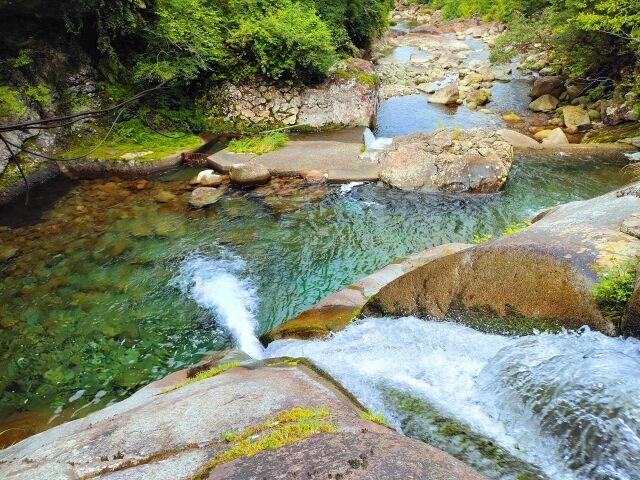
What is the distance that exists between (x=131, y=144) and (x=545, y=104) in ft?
52.0

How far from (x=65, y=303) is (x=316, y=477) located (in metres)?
6.87

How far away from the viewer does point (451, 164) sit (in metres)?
10.4

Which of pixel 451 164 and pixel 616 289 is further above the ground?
pixel 451 164

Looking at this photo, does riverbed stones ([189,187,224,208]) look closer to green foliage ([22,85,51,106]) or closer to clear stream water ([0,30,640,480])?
clear stream water ([0,30,640,480])

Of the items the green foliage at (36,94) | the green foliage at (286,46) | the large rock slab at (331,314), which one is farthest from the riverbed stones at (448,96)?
the green foliage at (36,94)

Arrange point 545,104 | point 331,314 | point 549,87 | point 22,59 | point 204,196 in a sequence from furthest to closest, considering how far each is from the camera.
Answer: point 549,87, point 545,104, point 22,59, point 204,196, point 331,314

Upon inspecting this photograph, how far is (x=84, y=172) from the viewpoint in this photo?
39.3 feet

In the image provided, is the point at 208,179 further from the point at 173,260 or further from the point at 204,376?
the point at 204,376

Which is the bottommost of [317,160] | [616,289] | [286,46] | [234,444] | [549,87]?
[234,444]

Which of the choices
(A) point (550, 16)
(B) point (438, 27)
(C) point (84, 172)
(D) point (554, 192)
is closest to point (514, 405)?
(D) point (554, 192)

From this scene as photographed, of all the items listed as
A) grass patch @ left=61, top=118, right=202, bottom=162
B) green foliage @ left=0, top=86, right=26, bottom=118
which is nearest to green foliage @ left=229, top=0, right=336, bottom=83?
grass patch @ left=61, top=118, right=202, bottom=162

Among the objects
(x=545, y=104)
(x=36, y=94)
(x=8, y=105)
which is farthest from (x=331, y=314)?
(x=545, y=104)

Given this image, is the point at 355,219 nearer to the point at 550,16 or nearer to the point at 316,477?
the point at 316,477

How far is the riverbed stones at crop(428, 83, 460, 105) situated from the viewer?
1858 centimetres
